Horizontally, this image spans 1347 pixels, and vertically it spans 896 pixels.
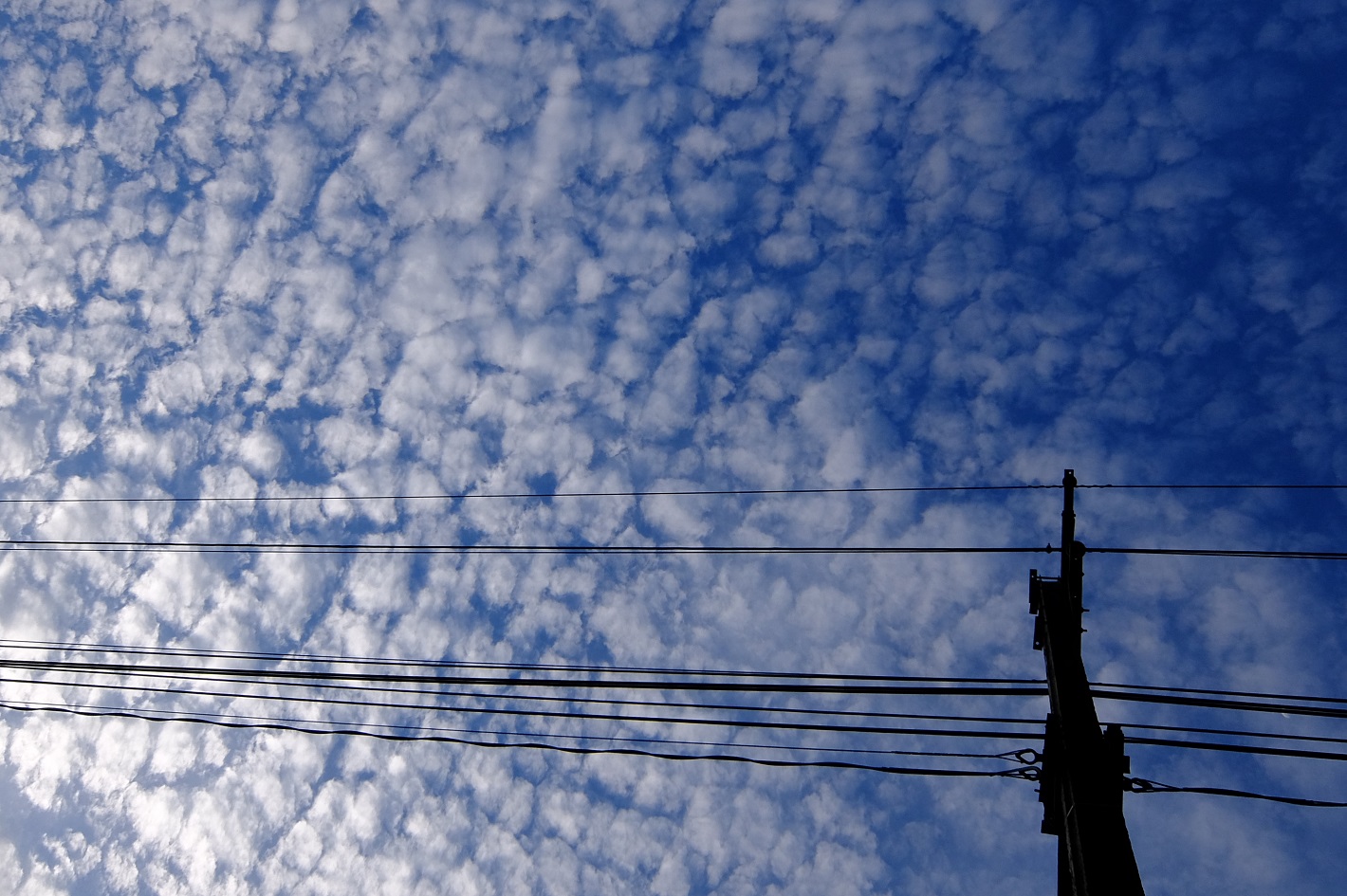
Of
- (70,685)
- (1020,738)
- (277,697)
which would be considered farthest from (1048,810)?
(70,685)

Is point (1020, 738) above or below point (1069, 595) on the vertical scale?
below

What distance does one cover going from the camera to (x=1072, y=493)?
11.6 metres

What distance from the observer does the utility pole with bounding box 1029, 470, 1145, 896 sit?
7406mm

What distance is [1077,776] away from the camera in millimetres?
8031

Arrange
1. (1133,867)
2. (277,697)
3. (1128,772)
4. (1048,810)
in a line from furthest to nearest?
(277,697), (1048,810), (1128,772), (1133,867)

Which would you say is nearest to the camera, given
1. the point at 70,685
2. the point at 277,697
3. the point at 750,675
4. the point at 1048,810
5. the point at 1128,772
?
the point at 1128,772

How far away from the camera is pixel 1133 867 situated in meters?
7.42

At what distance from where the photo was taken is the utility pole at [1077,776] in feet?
24.3

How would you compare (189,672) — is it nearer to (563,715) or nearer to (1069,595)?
(563,715)

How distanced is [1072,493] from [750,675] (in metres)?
4.86

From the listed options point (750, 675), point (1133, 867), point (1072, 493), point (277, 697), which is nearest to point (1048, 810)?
point (1133, 867)

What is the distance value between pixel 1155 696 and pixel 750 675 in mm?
4060

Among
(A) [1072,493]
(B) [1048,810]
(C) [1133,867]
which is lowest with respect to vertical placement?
(C) [1133,867]

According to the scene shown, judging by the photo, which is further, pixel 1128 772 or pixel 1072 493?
pixel 1072 493
